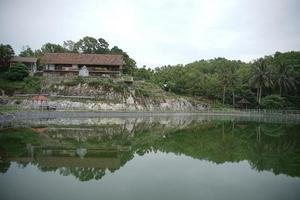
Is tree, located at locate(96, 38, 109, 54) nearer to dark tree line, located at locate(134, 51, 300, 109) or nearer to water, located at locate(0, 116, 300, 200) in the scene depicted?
dark tree line, located at locate(134, 51, 300, 109)

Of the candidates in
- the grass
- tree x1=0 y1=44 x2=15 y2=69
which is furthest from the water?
tree x1=0 y1=44 x2=15 y2=69

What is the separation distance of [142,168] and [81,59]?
59994mm

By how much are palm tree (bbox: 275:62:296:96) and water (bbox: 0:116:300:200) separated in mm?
55951

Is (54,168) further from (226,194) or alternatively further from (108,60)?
(108,60)

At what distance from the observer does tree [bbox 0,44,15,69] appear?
67625mm

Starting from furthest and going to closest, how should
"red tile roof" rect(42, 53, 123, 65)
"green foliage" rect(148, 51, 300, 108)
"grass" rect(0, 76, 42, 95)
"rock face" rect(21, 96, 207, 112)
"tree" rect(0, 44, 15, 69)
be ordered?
"green foliage" rect(148, 51, 300, 108) → "red tile roof" rect(42, 53, 123, 65) → "tree" rect(0, 44, 15, 69) → "grass" rect(0, 76, 42, 95) → "rock face" rect(21, 96, 207, 112)

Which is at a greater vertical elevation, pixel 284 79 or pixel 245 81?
pixel 245 81

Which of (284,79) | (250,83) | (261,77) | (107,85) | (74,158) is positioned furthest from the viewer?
(250,83)

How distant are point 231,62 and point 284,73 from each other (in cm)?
3733

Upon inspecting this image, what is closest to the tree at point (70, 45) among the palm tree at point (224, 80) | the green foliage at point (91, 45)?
the green foliage at point (91, 45)

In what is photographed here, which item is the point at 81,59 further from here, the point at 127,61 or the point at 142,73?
the point at 142,73

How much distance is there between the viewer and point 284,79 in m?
76.6

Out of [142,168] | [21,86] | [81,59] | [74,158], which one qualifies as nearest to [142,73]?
[81,59]

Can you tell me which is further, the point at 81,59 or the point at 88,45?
the point at 88,45
